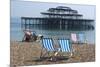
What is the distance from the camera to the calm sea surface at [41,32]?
2.58 m

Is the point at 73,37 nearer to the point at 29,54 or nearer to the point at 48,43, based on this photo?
the point at 48,43

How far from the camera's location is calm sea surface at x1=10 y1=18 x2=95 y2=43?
8.48ft

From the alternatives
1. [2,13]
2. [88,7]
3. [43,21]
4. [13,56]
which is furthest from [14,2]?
[88,7]

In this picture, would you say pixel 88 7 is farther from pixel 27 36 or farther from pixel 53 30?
pixel 27 36

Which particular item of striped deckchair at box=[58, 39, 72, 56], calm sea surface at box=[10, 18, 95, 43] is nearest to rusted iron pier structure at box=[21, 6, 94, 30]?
calm sea surface at box=[10, 18, 95, 43]

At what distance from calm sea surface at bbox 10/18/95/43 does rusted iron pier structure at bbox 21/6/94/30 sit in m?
0.04

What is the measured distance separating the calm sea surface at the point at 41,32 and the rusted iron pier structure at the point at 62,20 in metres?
0.04

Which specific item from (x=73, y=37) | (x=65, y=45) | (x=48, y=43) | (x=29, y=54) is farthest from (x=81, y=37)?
(x=29, y=54)

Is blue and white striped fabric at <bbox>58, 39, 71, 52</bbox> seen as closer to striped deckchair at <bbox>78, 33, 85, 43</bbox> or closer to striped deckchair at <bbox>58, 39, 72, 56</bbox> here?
striped deckchair at <bbox>58, 39, 72, 56</bbox>

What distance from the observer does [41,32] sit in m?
2.70

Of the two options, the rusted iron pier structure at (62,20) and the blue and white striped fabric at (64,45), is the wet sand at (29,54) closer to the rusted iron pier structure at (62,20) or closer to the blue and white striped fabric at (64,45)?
the blue and white striped fabric at (64,45)

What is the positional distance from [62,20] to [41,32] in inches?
11.3

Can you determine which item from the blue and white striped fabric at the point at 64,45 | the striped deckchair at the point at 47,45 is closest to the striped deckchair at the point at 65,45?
the blue and white striped fabric at the point at 64,45
